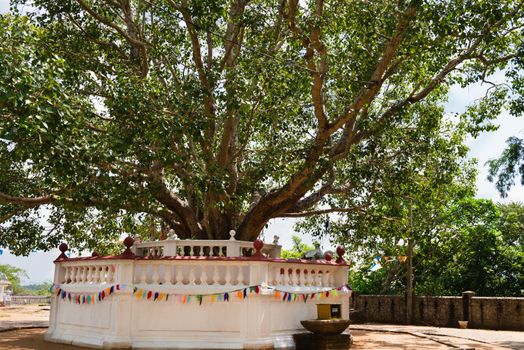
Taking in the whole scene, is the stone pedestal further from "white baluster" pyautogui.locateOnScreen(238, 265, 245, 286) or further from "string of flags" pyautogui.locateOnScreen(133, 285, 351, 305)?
"white baluster" pyautogui.locateOnScreen(238, 265, 245, 286)

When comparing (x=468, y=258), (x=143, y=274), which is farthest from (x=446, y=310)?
(x=143, y=274)

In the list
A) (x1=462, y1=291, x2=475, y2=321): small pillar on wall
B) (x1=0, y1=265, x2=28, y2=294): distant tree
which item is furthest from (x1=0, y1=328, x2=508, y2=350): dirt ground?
(x1=0, y1=265, x2=28, y2=294): distant tree

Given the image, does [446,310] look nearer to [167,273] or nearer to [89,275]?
[167,273]

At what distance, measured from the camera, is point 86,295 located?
10.5m

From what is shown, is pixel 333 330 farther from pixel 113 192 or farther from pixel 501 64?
pixel 501 64

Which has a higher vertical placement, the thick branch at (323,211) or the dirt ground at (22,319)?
the thick branch at (323,211)

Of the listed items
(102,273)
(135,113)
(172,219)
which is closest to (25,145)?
(135,113)

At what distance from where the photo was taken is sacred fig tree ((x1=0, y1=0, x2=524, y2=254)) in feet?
30.3

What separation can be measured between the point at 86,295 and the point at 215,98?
469cm

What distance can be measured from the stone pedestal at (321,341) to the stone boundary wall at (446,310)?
9777mm

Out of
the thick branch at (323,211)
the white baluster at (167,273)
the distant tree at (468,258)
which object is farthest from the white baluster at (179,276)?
the distant tree at (468,258)

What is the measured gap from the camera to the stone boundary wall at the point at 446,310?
17375 mm

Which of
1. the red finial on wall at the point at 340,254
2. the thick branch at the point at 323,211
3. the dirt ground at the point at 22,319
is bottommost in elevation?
the dirt ground at the point at 22,319

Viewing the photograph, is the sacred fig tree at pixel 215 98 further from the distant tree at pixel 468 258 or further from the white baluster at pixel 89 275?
Answer: the distant tree at pixel 468 258
